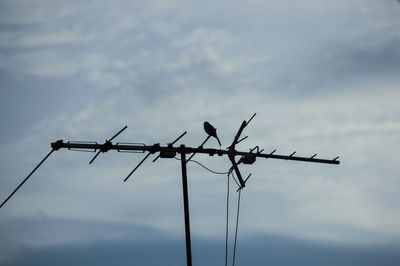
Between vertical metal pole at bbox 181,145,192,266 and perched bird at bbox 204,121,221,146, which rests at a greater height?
perched bird at bbox 204,121,221,146

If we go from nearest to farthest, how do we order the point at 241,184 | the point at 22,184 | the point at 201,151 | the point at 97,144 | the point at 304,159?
1. the point at 22,184
2. the point at 97,144
3. the point at 201,151
4. the point at 241,184
5. the point at 304,159

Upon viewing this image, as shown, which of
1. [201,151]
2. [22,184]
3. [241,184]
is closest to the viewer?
[22,184]

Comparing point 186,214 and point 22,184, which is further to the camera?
point 186,214

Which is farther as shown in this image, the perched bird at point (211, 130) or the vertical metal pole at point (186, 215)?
the perched bird at point (211, 130)

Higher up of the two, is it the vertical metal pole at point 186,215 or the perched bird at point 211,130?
the perched bird at point 211,130

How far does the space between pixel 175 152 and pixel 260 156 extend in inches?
167

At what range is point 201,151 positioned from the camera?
19.4 meters

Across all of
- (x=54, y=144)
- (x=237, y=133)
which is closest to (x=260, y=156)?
(x=237, y=133)

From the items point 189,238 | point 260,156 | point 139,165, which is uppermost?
point 260,156

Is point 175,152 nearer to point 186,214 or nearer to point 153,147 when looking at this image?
point 153,147

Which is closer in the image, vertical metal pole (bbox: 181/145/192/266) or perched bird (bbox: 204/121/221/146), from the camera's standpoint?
vertical metal pole (bbox: 181/145/192/266)

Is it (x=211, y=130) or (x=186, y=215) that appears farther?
(x=211, y=130)

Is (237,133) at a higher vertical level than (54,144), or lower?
higher

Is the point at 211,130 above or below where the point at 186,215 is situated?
above
